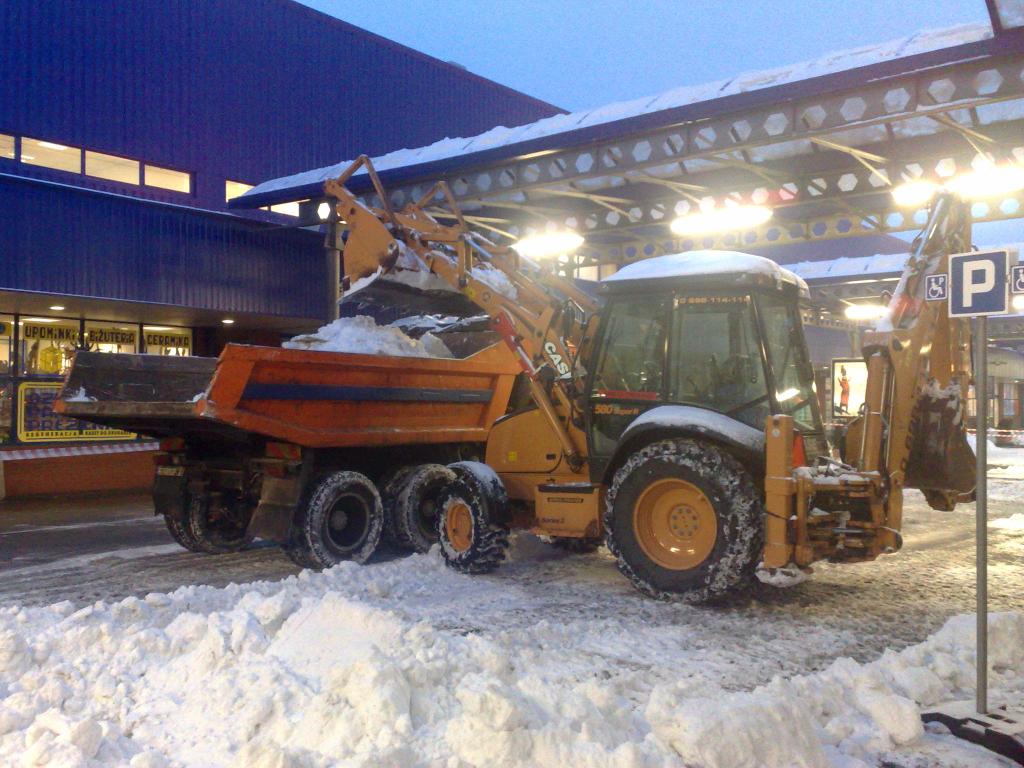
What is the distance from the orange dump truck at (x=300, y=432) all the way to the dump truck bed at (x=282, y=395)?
0.01m

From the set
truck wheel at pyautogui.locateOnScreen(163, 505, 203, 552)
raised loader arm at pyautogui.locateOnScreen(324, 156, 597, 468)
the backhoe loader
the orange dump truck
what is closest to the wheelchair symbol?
the backhoe loader

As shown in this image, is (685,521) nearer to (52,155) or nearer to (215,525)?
(215,525)

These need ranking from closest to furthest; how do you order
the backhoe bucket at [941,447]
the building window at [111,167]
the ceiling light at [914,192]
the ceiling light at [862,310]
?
the backhoe bucket at [941,447] → the ceiling light at [914,192] → the building window at [111,167] → the ceiling light at [862,310]

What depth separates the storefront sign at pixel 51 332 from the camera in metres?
14.4

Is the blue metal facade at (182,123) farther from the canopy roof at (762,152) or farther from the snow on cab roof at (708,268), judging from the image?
the snow on cab roof at (708,268)

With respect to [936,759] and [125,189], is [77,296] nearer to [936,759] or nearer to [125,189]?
[125,189]

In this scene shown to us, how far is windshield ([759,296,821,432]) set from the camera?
22.2 ft

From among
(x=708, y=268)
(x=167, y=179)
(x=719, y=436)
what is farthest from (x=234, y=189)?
(x=719, y=436)

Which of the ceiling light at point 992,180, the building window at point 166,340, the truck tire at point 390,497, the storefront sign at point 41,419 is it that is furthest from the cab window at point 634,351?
the building window at point 166,340

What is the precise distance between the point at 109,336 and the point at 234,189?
391 centimetres

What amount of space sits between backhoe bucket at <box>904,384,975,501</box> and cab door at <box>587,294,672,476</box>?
2082mm

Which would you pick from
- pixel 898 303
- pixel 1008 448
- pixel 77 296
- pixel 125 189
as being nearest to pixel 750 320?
pixel 898 303

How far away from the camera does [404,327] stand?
10477 mm

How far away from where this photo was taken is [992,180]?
10727 mm
